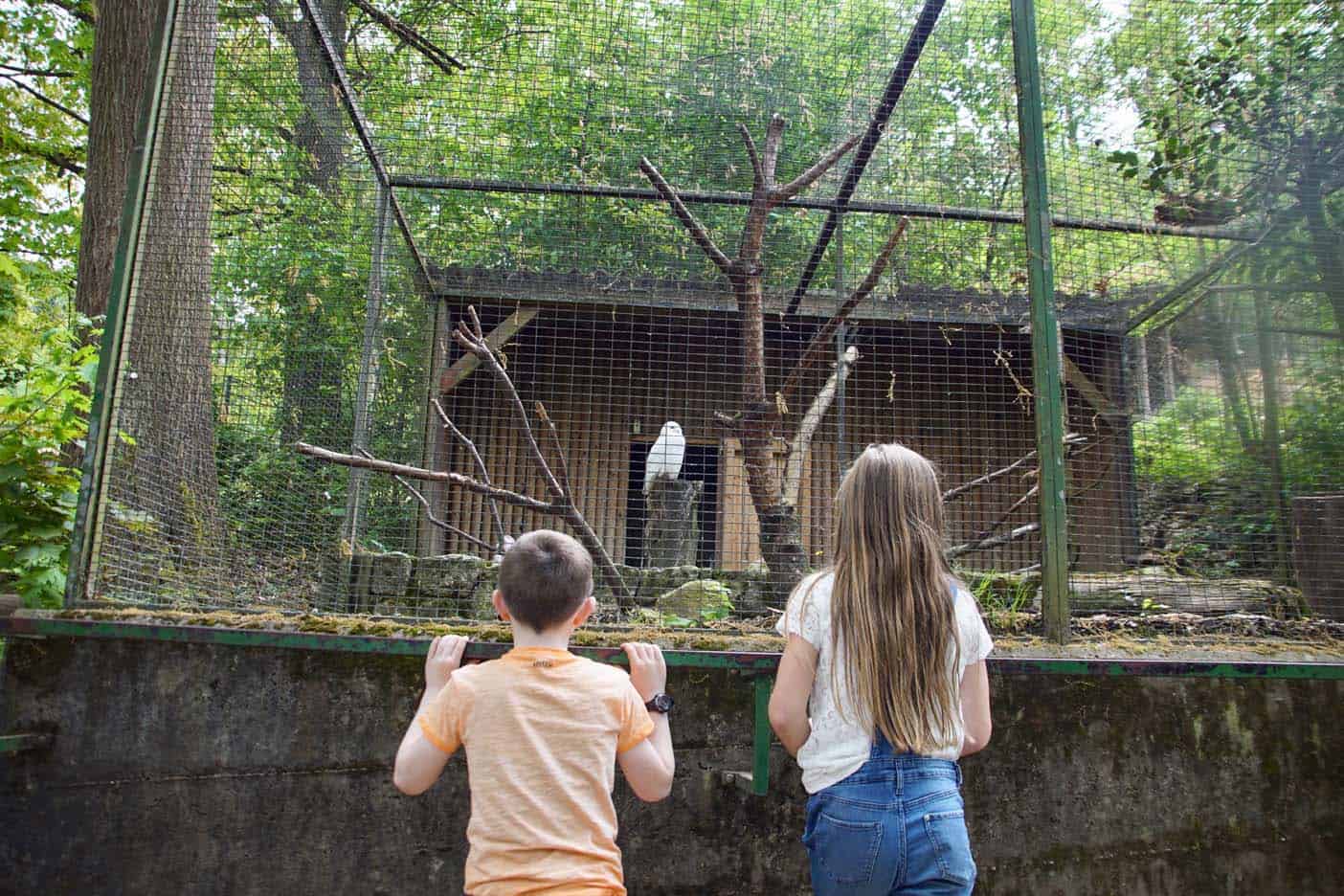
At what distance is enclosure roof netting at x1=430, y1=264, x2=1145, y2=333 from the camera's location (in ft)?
16.8

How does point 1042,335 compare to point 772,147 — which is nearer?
point 1042,335

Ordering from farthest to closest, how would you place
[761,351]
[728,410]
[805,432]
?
[728,410] → [805,432] → [761,351]

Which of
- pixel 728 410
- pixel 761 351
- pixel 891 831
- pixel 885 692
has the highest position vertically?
pixel 728 410

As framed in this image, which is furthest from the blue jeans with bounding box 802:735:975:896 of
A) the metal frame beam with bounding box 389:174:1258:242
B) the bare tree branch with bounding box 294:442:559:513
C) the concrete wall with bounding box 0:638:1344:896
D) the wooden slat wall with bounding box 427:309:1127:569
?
the wooden slat wall with bounding box 427:309:1127:569

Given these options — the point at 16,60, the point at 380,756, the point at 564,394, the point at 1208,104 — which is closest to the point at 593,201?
the point at 564,394

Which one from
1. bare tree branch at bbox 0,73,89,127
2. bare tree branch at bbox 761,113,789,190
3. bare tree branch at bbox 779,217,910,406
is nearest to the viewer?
bare tree branch at bbox 779,217,910,406

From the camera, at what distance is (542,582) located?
1.60 m

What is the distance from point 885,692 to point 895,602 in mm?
168

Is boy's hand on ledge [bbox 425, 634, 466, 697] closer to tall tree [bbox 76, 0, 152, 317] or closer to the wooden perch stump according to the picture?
the wooden perch stump

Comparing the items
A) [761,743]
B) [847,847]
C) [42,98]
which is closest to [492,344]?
[761,743]

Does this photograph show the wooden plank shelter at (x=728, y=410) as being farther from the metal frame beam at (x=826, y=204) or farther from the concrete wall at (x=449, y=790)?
the concrete wall at (x=449, y=790)

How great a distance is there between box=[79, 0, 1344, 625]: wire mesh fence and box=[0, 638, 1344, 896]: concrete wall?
40 centimetres

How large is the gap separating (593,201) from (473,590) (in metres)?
2.50

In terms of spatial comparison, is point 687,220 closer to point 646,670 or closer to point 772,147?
point 772,147
